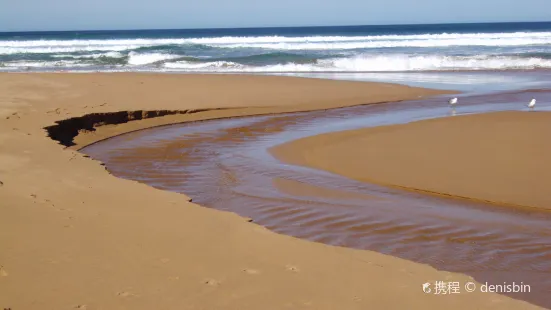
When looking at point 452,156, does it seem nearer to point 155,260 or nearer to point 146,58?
point 155,260

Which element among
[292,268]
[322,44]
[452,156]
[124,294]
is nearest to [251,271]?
[292,268]

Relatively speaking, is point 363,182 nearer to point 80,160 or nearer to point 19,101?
point 80,160

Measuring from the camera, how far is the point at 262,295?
339 centimetres

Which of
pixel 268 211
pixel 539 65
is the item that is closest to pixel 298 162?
pixel 268 211

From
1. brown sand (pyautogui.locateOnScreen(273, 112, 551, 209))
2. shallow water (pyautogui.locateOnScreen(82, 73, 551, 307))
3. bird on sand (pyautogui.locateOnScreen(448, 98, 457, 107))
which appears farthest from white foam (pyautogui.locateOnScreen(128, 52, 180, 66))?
brown sand (pyautogui.locateOnScreen(273, 112, 551, 209))

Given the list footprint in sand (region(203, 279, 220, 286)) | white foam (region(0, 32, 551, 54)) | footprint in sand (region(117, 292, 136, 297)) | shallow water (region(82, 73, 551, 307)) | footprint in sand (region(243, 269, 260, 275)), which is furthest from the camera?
white foam (region(0, 32, 551, 54))

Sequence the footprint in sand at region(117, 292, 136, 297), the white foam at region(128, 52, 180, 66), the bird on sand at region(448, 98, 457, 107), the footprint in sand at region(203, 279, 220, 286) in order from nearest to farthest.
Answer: the footprint in sand at region(117, 292, 136, 297)
the footprint in sand at region(203, 279, 220, 286)
the bird on sand at region(448, 98, 457, 107)
the white foam at region(128, 52, 180, 66)

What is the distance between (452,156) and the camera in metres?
8.08

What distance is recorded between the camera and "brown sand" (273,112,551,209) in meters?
6.70

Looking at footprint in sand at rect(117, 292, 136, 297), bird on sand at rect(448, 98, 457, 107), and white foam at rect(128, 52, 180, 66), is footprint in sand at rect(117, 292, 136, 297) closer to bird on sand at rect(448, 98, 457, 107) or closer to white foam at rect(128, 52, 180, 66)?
bird on sand at rect(448, 98, 457, 107)

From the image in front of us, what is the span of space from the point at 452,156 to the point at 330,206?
272 cm

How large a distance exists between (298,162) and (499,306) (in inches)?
192

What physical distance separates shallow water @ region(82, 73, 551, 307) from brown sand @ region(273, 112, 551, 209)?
0.35m

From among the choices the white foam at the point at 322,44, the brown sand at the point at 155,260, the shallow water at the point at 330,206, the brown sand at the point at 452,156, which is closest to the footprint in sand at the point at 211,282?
the brown sand at the point at 155,260
